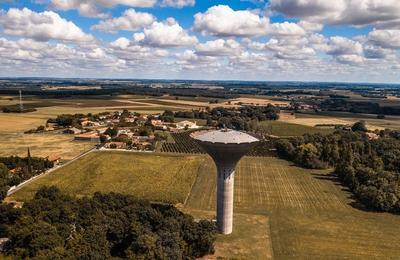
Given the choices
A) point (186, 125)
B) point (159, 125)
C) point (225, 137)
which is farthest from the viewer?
point (186, 125)

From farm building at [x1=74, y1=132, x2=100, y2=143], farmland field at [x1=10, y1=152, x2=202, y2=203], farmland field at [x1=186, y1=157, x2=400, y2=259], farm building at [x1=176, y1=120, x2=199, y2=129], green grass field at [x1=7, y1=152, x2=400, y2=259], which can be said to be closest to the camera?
farmland field at [x1=186, y1=157, x2=400, y2=259]

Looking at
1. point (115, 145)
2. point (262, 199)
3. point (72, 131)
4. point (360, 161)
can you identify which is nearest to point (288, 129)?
point (360, 161)

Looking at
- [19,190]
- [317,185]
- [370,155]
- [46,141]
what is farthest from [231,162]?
[46,141]

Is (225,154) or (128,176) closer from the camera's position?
(225,154)

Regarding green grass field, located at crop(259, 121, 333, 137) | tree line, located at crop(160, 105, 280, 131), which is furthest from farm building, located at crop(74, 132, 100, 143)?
green grass field, located at crop(259, 121, 333, 137)

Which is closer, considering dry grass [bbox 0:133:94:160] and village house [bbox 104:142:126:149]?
dry grass [bbox 0:133:94:160]

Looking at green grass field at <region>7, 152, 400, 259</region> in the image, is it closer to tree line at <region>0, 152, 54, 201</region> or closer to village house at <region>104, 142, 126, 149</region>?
tree line at <region>0, 152, 54, 201</region>

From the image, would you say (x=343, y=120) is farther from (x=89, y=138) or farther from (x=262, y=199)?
(x=262, y=199)
